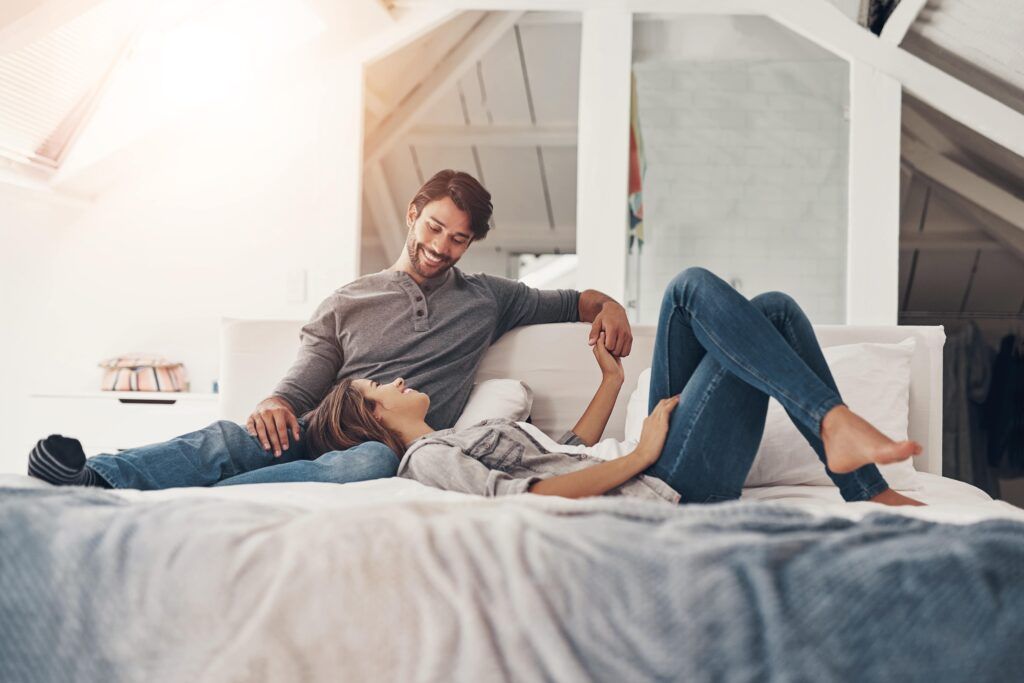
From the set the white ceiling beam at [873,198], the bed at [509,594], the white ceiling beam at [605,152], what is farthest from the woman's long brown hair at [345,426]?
the white ceiling beam at [873,198]

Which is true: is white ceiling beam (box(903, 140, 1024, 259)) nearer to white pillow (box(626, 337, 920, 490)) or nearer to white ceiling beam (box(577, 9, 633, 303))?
white ceiling beam (box(577, 9, 633, 303))

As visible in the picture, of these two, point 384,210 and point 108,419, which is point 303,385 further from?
point 384,210

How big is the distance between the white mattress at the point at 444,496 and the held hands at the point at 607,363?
1.36ft

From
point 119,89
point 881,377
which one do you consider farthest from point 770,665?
point 119,89

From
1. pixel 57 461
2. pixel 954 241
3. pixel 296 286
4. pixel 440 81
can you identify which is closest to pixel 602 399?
pixel 57 461

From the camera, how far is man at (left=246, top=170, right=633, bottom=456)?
1.89m

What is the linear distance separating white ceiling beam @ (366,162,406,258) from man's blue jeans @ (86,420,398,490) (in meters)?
2.88

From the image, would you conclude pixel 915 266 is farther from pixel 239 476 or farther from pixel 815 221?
pixel 239 476

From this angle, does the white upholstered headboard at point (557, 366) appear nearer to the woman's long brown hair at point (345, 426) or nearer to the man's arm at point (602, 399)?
the man's arm at point (602, 399)

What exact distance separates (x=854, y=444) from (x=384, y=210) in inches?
137

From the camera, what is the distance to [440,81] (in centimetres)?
391

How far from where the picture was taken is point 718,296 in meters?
1.41

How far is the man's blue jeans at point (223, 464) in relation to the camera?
4.41ft

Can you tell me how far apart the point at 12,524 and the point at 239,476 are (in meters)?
0.59
